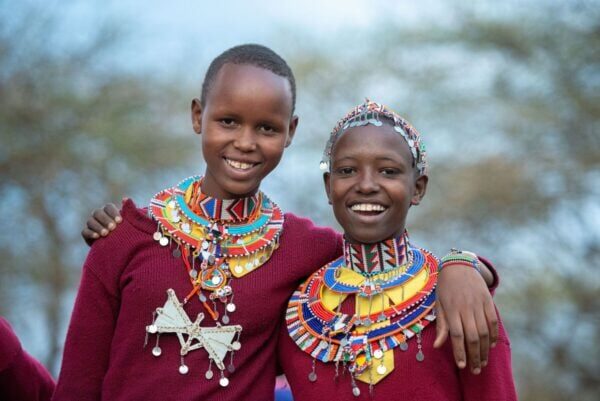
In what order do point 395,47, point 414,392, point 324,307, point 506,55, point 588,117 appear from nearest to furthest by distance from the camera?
point 414,392 → point 324,307 → point 588,117 → point 506,55 → point 395,47

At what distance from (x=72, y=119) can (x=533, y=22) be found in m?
7.68

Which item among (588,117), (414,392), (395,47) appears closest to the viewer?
(414,392)

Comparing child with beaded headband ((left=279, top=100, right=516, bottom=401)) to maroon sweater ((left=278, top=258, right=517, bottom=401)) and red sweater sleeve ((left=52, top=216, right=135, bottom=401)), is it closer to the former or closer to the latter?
maroon sweater ((left=278, top=258, right=517, bottom=401))

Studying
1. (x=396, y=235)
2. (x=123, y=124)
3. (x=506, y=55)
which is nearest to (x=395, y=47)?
(x=506, y=55)

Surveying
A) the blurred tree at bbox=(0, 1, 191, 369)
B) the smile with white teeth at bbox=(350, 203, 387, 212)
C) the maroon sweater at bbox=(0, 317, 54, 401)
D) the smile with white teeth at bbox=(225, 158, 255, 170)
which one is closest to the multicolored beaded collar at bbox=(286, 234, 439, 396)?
the smile with white teeth at bbox=(350, 203, 387, 212)

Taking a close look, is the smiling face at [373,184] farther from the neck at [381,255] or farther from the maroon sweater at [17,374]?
the maroon sweater at [17,374]

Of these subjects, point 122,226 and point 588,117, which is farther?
point 588,117

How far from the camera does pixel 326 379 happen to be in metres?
3.07

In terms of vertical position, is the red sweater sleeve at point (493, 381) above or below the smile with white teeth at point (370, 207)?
below

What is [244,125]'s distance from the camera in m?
3.25

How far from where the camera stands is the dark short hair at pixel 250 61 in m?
3.34

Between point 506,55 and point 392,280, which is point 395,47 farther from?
point 392,280

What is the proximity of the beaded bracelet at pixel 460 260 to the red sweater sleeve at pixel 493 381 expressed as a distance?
288 millimetres

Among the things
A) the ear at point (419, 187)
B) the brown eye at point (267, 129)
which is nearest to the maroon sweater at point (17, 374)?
the brown eye at point (267, 129)
